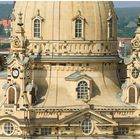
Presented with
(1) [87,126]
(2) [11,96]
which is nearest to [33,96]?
(2) [11,96]

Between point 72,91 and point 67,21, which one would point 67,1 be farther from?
point 72,91

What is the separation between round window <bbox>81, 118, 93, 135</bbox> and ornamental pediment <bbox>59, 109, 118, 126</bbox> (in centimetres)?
24

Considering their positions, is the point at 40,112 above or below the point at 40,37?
below

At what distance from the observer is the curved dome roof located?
6266cm

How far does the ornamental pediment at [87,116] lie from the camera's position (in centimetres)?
6051

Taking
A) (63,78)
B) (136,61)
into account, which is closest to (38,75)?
(63,78)

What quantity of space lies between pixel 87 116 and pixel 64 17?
6.19 meters

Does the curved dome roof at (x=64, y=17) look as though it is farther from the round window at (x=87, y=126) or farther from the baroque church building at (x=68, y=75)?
the round window at (x=87, y=126)

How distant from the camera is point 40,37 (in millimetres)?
62750

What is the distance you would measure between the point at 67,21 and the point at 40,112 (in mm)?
5729

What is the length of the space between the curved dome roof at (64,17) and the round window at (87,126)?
16.6 feet

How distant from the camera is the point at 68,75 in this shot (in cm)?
6278

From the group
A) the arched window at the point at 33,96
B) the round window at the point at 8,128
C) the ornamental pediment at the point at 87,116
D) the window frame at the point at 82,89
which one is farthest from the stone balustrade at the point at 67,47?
the round window at the point at 8,128

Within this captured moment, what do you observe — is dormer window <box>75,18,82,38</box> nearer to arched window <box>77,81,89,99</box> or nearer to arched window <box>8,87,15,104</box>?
arched window <box>77,81,89,99</box>
